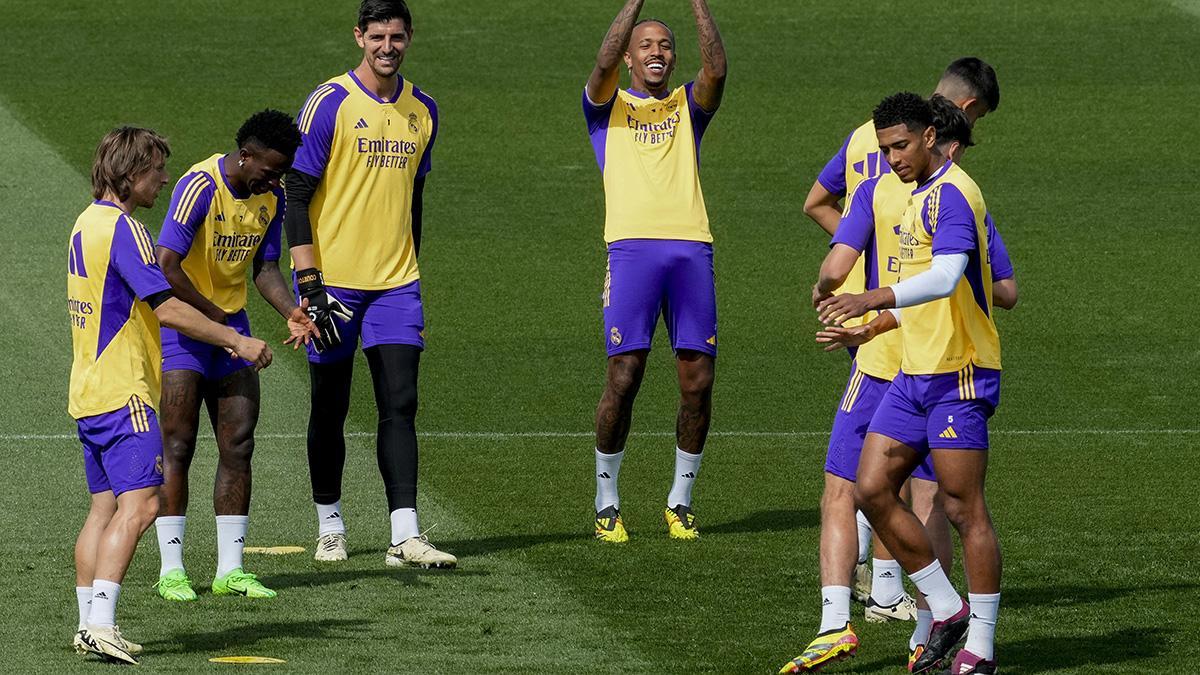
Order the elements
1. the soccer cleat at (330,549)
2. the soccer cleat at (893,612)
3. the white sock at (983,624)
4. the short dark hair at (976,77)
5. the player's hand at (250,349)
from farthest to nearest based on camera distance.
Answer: the soccer cleat at (330,549), the soccer cleat at (893,612), the short dark hair at (976,77), the player's hand at (250,349), the white sock at (983,624)

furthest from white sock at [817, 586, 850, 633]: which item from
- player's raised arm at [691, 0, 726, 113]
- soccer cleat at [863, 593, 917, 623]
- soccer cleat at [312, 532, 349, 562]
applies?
player's raised arm at [691, 0, 726, 113]

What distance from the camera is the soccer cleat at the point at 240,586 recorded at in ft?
28.4

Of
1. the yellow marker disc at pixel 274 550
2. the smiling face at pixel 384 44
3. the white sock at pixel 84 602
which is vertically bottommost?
the yellow marker disc at pixel 274 550

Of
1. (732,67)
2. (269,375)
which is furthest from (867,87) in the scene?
(269,375)

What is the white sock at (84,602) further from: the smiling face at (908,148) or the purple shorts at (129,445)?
the smiling face at (908,148)

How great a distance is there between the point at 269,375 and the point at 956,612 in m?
8.08

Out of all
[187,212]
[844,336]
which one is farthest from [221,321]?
[844,336]

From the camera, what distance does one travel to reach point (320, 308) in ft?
30.3

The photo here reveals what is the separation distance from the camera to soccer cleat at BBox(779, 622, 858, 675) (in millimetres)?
7242

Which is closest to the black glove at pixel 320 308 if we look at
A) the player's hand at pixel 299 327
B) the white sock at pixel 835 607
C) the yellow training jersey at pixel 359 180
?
the yellow training jersey at pixel 359 180

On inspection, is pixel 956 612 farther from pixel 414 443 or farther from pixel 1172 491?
pixel 1172 491

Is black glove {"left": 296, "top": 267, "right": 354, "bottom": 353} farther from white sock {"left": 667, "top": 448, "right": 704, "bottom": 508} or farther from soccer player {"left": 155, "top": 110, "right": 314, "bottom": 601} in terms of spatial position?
white sock {"left": 667, "top": 448, "right": 704, "bottom": 508}

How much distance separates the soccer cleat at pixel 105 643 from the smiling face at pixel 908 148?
3.24 meters

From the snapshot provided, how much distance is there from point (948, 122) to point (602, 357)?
8101 mm
